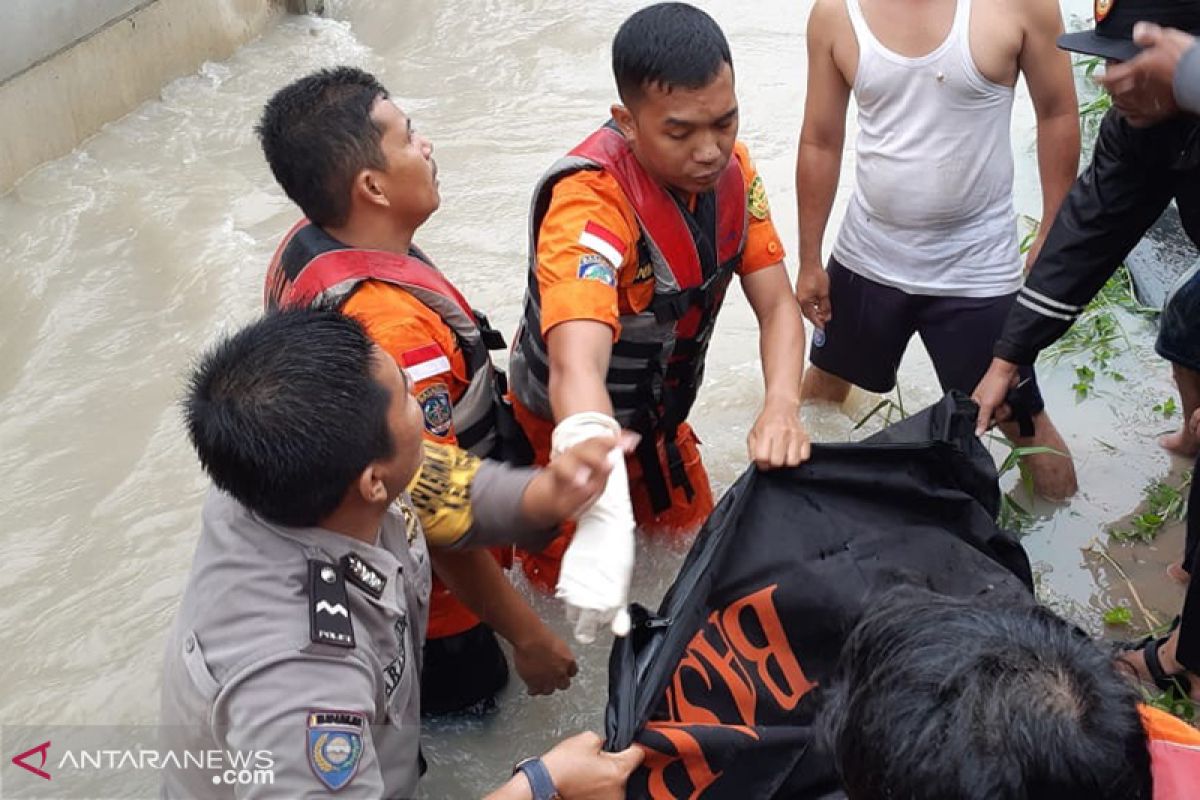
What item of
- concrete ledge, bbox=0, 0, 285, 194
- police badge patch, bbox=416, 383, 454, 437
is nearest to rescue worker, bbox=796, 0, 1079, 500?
police badge patch, bbox=416, 383, 454, 437

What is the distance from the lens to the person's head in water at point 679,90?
6.87ft

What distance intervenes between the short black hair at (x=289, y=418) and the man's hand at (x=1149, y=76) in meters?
1.58

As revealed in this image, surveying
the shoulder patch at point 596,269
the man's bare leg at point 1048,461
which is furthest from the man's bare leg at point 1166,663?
the shoulder patch at point 596,269

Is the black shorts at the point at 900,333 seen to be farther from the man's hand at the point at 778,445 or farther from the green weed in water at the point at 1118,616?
the man's hand at the point at 778,445

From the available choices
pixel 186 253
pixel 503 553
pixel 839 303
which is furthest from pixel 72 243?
pixel 839 303

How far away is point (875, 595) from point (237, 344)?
42.2 inches

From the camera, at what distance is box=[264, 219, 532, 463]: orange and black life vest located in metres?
1.99

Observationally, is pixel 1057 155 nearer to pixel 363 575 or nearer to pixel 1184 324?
pixel 1184 324

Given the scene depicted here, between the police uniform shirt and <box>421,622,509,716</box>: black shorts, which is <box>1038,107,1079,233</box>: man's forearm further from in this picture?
the police uniform shirt

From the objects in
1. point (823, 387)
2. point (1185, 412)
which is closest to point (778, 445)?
point (823, 387)

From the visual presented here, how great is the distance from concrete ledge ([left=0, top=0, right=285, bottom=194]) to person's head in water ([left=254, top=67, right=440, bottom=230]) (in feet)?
11.0

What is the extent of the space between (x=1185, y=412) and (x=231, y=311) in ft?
10.6

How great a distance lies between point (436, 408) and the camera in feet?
6.55

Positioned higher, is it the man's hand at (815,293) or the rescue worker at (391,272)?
the rescue worker at (391,272)
